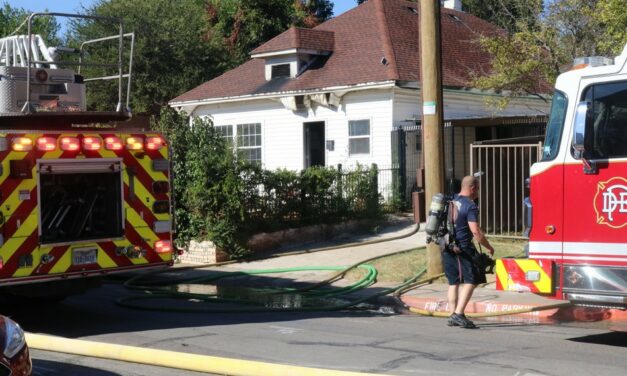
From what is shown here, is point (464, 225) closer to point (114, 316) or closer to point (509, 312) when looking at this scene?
point (509, 312)

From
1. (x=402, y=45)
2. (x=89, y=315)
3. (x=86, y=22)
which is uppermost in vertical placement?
(x=86, y=22)

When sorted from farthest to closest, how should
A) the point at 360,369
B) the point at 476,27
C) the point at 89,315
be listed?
the point at 476,27, the point at 89,315, the point at 360,369

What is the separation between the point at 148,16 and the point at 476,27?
1520 centimetres

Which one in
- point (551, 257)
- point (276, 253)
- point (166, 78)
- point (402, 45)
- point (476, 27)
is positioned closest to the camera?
point (551, 257)

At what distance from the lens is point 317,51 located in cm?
2450

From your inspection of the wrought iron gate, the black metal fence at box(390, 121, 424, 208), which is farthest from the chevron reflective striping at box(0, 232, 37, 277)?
the black metal fence at box(390, 121, 424, 208)

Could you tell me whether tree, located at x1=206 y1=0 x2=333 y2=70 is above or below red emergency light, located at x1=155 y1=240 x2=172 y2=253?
above

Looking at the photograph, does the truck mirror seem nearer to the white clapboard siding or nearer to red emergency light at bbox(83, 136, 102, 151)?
red emergency light at bbox(83, 136, 102, 151)

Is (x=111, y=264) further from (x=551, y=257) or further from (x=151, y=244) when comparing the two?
(x=551, y=257)

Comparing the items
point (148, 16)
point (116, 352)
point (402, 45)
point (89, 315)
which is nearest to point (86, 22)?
point (148, 16)

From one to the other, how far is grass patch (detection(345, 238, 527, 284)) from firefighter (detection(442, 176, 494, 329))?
332cm

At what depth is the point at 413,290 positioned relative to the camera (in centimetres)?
1198

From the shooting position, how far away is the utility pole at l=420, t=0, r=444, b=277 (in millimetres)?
12062

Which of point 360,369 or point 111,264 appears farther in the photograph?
point 111,264
